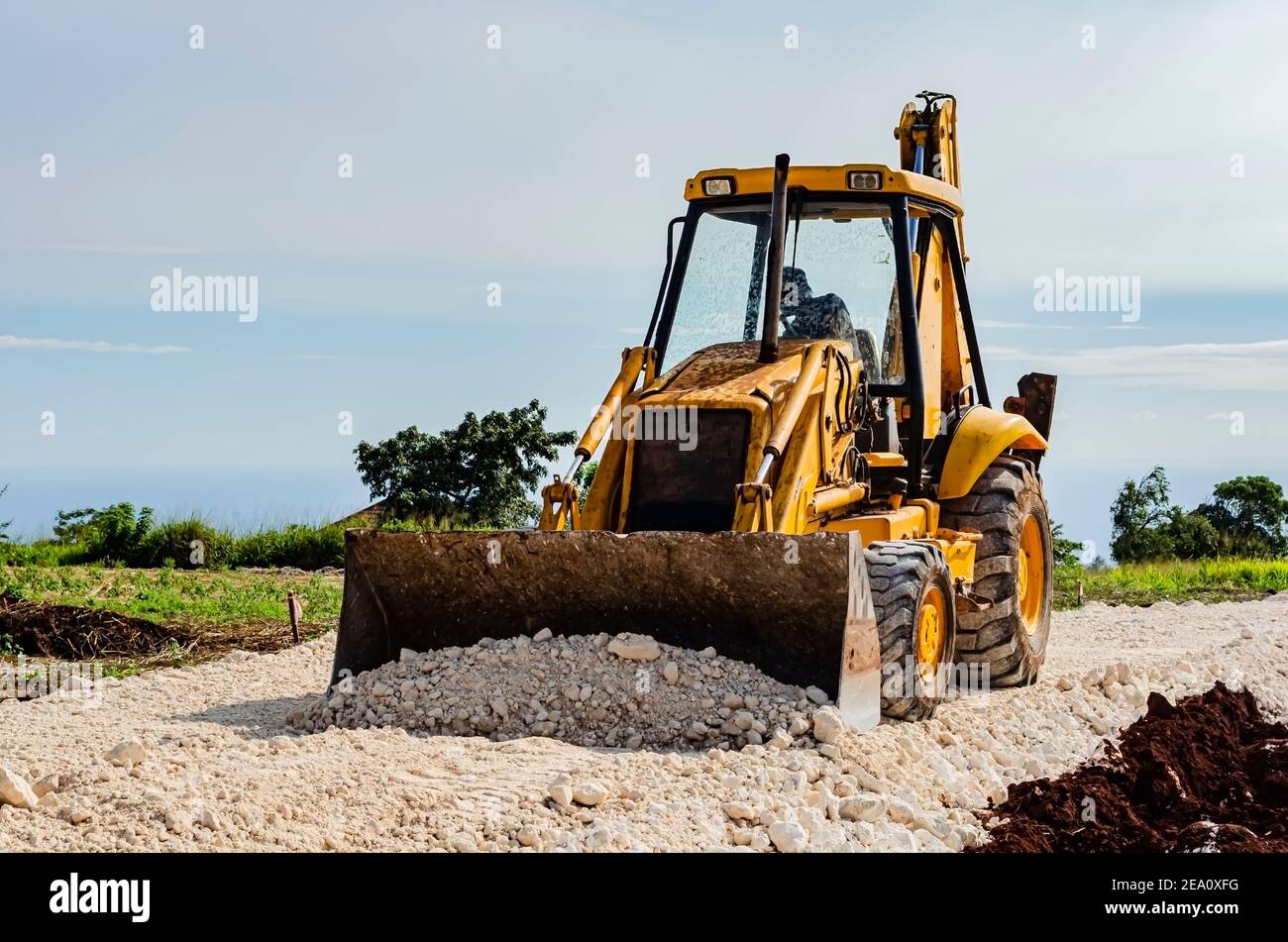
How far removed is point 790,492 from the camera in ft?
26.5

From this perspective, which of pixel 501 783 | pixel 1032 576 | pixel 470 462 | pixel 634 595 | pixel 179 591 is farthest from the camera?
pixel 470 462

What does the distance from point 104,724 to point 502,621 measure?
251cm

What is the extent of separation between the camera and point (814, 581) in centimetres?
745

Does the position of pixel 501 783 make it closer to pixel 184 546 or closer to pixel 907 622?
pixel 907 622

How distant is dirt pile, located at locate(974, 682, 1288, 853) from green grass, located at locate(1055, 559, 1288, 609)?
8.69 meters

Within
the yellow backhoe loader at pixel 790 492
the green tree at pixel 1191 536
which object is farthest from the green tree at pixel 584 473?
the green tree at pixel 1191 536

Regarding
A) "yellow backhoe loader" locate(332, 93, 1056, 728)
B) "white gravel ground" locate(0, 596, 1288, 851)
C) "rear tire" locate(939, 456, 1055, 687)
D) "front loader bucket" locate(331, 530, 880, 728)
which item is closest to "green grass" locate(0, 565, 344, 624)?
"white gravel ground" locate(0, 596, 1288, 851)

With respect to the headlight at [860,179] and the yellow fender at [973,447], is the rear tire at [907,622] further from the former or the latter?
the headlight at [860,179]

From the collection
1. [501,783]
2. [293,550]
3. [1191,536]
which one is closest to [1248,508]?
[1191,536]

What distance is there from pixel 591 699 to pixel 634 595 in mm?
660

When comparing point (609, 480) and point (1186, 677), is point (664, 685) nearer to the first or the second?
point (609, 480)

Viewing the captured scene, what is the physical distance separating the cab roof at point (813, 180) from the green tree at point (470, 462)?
14.6 meters

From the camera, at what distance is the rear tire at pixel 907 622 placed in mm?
7629

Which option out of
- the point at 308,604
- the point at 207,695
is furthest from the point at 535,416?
the point at 207,695
